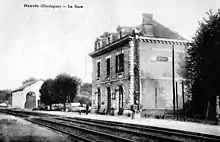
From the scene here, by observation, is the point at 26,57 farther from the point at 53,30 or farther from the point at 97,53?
the point at 97,53

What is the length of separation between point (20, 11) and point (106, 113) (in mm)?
21511

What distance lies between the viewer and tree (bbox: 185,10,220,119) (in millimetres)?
16828

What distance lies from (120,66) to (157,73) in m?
4.17

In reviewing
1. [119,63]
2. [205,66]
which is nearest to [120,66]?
[119,63]

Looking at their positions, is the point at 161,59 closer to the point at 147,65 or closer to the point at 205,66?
the point at 147,65

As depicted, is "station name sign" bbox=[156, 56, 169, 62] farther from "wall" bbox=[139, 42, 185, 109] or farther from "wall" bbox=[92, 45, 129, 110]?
"wall" bbox=[92, 45, 129, 110]

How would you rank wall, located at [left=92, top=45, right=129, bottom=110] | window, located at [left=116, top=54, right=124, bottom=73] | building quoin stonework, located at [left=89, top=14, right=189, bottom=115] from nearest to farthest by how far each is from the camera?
building quoin stonework, located at [left=89, top=14, right=189, bottom=115], wall, located at [left=92, top=45, right=129, bottom=110], window, located at [left=116, top=54, right=124, bottom=73]

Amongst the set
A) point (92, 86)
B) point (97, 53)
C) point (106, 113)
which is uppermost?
point (97, 53)

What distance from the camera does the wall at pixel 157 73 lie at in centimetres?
2770

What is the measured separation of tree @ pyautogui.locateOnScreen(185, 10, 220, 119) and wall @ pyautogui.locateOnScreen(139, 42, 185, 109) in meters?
8.03

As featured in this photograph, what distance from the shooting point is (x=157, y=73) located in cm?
2781

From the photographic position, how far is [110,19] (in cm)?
1305

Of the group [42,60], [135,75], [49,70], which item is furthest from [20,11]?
[135,75]

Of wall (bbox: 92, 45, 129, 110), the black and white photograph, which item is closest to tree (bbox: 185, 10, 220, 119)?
the black and white photograph
